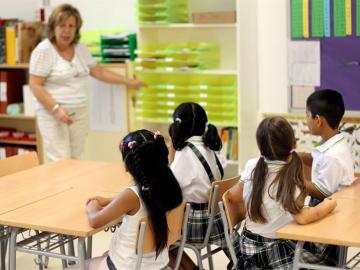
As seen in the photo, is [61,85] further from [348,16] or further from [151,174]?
[151,174]

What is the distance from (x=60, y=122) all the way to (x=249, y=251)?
2.34 m

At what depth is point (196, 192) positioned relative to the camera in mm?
3529

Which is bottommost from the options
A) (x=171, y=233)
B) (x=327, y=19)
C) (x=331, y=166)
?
(x=171, y=233)

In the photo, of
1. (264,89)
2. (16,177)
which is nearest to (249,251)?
(16,177)

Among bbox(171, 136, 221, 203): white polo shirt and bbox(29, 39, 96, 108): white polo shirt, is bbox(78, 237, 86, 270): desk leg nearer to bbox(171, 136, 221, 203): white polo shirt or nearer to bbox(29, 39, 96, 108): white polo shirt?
bbox(171, 136, 221, 203): white polo shirt

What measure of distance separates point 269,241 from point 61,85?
2.50 meters

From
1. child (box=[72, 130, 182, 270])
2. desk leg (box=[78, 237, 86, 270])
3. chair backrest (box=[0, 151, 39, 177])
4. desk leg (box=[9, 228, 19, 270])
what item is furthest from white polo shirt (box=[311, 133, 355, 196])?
chair backrest (box=[0, 151, 39, 177])

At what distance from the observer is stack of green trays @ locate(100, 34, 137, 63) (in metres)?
6.14

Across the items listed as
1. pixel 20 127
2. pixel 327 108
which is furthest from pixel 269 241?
pixel 20 127

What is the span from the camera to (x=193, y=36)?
242 inches

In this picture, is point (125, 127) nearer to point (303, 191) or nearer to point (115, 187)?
point (115, 187)

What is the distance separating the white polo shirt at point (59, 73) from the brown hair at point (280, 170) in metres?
2.36

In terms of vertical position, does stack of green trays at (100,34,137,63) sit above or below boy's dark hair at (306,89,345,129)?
above

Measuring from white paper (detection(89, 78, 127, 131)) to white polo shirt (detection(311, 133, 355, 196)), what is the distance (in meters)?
3.06
